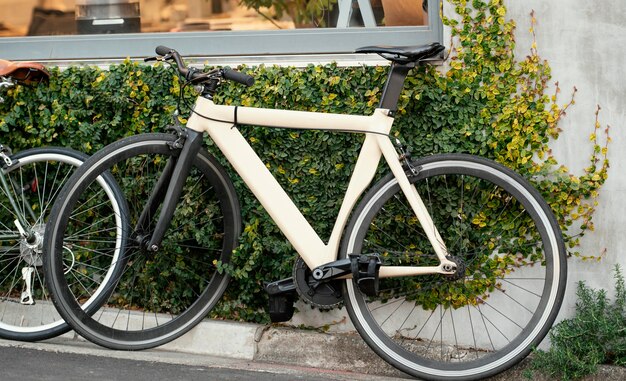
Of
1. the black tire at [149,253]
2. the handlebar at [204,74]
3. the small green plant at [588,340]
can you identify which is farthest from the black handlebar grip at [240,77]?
the small green plant at [588,340]

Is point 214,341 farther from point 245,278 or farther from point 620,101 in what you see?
point 620,101

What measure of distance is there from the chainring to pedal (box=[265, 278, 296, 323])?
0.07m

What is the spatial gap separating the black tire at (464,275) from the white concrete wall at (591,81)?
34 cm

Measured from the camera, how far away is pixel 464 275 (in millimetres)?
4605

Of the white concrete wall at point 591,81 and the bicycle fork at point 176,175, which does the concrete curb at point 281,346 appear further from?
the white concrete wall at point 591,81

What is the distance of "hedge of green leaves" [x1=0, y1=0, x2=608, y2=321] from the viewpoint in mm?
4824

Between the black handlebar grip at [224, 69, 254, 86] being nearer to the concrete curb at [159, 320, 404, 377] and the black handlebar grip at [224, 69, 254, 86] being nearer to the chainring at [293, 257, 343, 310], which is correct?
the chainring at [293, 257, 343, 310]

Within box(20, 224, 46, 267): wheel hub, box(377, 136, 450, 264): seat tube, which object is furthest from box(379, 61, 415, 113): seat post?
box(20, 224, 46, 267): wheel hub

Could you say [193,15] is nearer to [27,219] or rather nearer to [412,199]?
[27,219]

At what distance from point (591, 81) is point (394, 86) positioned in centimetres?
105

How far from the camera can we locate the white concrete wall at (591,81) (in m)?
4.79

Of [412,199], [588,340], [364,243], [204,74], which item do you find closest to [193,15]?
[204,74]

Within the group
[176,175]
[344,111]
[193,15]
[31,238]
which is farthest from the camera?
[193,15]

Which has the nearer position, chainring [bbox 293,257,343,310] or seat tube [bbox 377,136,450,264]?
seat tube [bbox 377,136,450,264]
